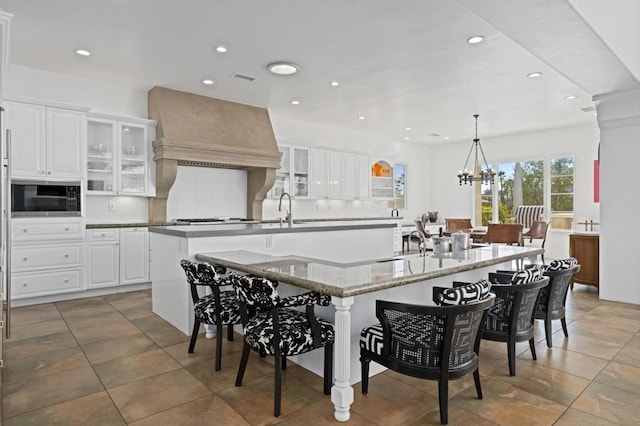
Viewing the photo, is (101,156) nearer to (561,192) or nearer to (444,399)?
(444,399)

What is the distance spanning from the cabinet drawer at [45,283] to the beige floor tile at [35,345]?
133 centimetres

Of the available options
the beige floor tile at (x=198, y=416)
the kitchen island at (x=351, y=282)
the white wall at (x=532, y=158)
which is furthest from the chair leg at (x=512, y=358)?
the white wall at (x=532, y=158)

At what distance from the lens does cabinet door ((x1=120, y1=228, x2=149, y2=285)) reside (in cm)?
536

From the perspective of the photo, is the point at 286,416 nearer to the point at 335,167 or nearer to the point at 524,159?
the point at 335,167

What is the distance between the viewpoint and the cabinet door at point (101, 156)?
5.38 m

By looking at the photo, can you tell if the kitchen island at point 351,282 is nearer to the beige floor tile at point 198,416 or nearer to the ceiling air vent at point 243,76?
the beige floor tile at point 198,416

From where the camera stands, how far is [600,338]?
3.49 metres

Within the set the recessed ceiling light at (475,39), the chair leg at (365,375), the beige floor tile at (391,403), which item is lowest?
the beige floor tile at (391,403)

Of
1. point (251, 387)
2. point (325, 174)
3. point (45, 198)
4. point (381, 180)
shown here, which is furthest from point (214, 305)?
point (381, 180)

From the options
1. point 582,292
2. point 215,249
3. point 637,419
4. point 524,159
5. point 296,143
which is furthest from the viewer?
point 524,159

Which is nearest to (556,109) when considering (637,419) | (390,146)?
(390,146)

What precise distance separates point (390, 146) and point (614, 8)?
6.72 m

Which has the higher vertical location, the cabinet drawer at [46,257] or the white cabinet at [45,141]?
the white cabinet at [45,141]

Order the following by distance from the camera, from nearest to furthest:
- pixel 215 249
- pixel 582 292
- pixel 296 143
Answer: pixel 215 249 → pixel 582 292 → pixel 296 143
